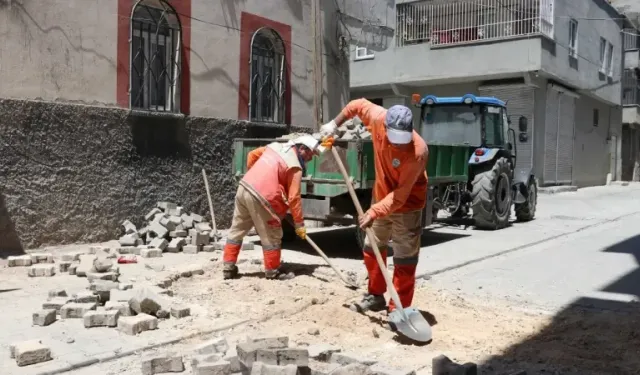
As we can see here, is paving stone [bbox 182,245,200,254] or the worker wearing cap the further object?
paving stone [bbox 182,245,200,254]

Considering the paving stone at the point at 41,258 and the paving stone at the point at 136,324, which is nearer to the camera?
the paving stone at the point at 136,324

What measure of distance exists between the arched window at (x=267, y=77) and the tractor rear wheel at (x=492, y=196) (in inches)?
160

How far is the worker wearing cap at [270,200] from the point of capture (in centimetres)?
701

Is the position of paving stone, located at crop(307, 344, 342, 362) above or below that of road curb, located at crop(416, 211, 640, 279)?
above

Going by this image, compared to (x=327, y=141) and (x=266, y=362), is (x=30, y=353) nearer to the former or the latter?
(x=266, y=362)

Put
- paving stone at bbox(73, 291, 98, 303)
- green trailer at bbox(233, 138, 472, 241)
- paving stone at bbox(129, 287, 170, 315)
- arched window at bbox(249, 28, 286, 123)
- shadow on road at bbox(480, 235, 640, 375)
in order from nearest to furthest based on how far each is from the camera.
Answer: shadow on road at bbox(480, 235, 640, 375)
paving stone at bbox(129, 287, 170, 315)
paving stone at bbox(73, 291, 98, 303)
green trailer at bbox(233, 138, 472, 241)
arched window at bbox(249, 28, 286, 123)

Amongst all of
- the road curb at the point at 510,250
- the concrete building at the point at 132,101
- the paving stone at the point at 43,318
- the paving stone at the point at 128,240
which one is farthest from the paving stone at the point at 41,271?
the road curb at the point at 510,250

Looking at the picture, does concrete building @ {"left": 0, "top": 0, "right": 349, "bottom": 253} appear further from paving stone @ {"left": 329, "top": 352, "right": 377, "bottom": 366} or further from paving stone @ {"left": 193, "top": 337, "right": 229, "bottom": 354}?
paving stone @ {"left": 329, "top": 352, "right": 377, "bottom": 366}

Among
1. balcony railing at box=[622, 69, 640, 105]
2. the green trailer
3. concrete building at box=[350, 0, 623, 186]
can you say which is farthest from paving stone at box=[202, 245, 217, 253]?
balcony railing at box=[622, 69, 640, 105]

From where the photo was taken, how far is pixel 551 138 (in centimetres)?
2342

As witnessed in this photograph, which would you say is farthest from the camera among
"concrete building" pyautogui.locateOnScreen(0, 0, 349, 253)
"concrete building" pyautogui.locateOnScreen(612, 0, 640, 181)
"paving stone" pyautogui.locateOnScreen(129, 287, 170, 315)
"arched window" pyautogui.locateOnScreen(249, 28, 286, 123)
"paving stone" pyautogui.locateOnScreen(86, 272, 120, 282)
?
"concrete building" pyautogui.locateOnScreen(612, 0, 640, 181)

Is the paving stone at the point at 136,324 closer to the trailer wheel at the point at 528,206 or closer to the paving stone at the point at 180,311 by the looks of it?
the paving stone at the point at 180,311

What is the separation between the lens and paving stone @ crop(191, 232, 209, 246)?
31.1 ft

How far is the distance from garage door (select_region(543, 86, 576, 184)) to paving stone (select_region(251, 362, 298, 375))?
2071cm
